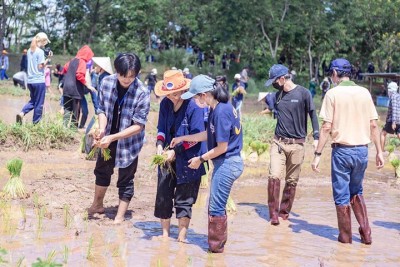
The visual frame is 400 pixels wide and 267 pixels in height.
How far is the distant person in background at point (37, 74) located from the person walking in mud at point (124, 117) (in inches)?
197

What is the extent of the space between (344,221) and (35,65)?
262 inches

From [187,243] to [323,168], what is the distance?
6.55 metres

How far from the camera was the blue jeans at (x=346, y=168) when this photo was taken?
664 cm

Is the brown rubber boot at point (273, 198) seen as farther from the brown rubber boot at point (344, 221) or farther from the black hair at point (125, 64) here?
the black hair at point (125, 64)

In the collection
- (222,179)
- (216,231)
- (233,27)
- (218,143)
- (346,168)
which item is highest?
(233,27)

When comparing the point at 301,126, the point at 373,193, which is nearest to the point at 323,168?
the point at 373,193

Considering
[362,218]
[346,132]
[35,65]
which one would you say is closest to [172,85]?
[346,132]

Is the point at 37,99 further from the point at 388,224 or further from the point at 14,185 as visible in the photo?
the point at 388,224

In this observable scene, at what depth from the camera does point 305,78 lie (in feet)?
135

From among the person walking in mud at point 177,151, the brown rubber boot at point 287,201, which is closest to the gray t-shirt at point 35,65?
the brown rubber boot at point 287,201

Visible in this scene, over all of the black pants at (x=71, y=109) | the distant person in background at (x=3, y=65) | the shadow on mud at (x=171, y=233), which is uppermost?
the distant person in background at (x=3, y=65)

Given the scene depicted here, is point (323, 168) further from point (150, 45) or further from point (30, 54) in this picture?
point (150, 45)

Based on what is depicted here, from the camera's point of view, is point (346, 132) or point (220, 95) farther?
point (346, 132)

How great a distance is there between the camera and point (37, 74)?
1154cm
